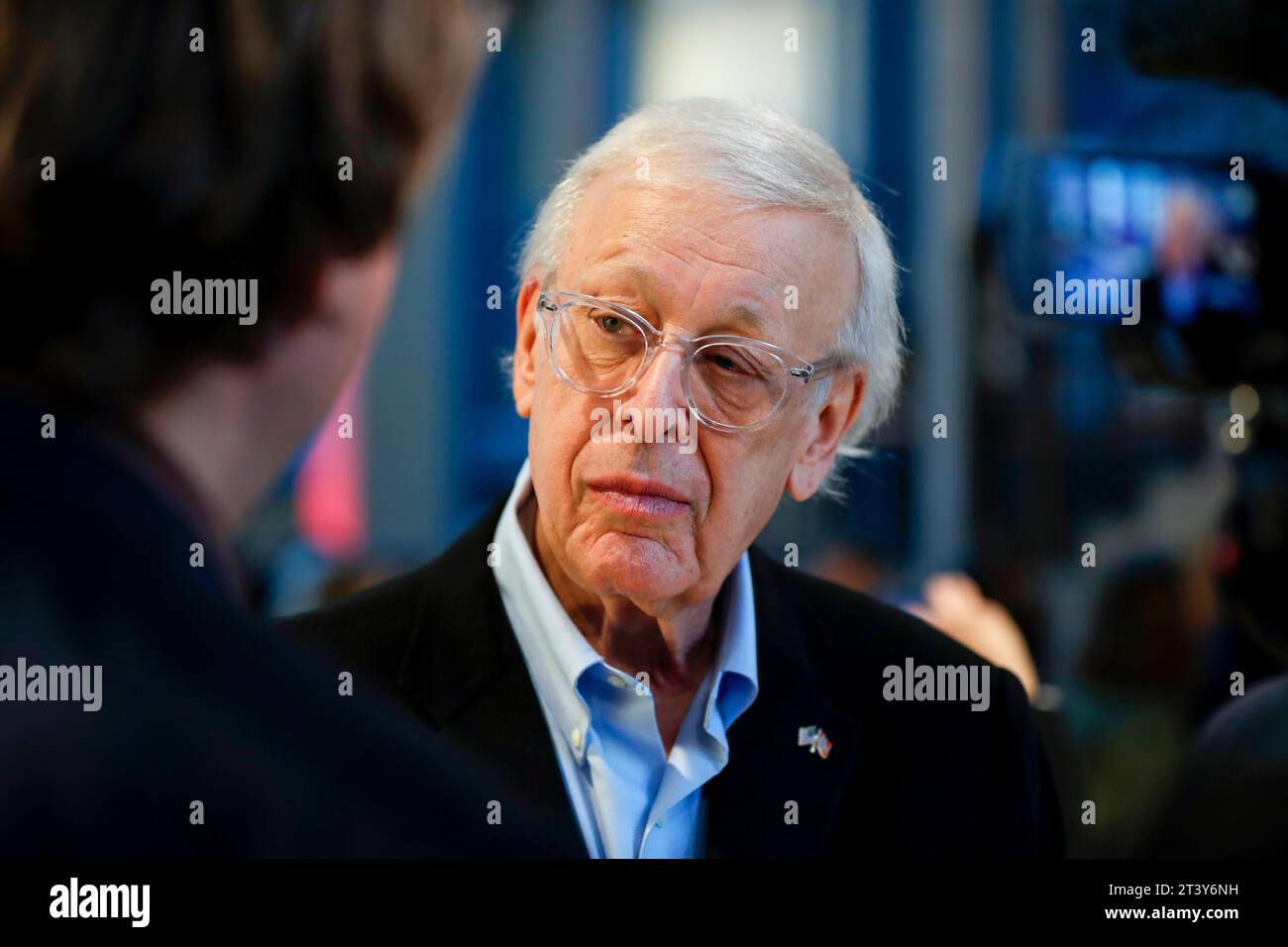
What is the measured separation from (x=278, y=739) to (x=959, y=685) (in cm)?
113

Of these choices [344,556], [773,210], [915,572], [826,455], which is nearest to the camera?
[773,210]

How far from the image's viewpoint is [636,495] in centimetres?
157

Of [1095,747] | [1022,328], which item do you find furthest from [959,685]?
[1022,328]

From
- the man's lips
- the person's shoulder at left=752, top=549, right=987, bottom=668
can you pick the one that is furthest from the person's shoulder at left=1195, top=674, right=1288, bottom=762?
the man's lips

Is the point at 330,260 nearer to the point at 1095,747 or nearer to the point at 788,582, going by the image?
the point at 788,582

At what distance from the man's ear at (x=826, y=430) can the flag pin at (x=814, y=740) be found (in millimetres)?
328

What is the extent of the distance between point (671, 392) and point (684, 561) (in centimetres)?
23

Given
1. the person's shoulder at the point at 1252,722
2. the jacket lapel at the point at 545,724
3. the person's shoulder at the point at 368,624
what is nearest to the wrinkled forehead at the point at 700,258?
the jacket lapel at the point at 545,724

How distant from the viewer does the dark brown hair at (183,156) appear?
1147mm

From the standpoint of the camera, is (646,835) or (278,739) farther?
(646,835)

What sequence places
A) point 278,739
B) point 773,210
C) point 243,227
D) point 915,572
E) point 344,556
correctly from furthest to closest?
point 915,572
point 344,556
point 773,210
point 243,227
point 278,739

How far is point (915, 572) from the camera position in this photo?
6.86 ft

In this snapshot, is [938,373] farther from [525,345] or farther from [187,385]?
[187,385]

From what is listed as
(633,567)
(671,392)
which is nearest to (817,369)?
(671,392)
